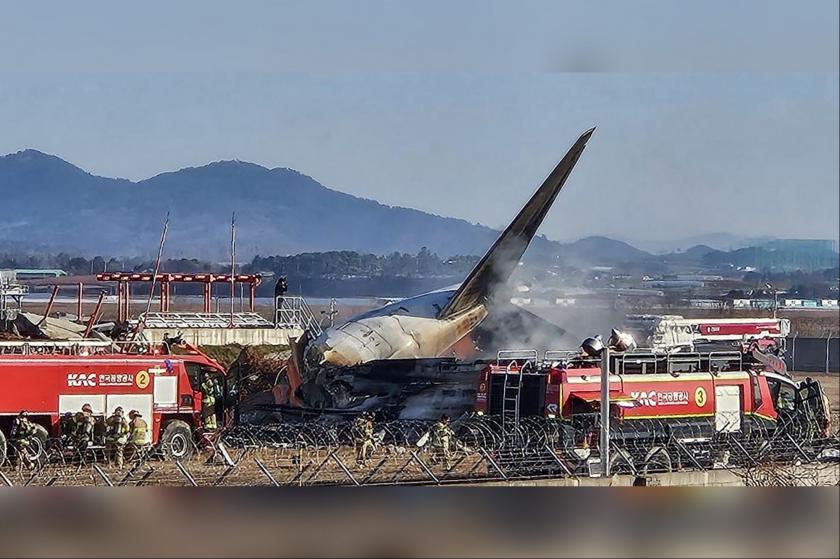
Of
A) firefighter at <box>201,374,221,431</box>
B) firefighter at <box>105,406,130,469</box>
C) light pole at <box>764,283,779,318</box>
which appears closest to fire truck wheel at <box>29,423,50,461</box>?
firefighter at <box>105,406,130,469</box>

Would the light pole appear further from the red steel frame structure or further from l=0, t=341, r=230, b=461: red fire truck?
l=0, t=341, r=230, b=461: red fire truck

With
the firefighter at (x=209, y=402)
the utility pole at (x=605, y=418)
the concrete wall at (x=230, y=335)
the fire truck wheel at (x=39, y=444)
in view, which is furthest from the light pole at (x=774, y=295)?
the fire truck wheel at (x=39, y=444)

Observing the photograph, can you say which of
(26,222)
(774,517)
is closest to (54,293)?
(26,222)

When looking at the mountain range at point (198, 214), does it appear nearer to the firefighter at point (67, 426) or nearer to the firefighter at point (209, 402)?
the firefighter at point (209, 402)

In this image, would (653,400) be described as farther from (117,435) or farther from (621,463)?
(117,435)

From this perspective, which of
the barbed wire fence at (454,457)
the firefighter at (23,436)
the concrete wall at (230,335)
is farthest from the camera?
the concrete wall at (230,335)

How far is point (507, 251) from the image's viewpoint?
23078mm

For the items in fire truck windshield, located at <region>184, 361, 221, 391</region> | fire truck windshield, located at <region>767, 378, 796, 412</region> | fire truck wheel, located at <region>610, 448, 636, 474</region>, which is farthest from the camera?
fire truck windshield, located at <region>767, 378, 796, 412</region>

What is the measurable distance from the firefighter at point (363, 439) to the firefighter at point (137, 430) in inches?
95.6

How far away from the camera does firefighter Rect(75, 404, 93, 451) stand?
1622cm

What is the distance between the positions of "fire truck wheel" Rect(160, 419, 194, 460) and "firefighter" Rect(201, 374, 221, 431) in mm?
526

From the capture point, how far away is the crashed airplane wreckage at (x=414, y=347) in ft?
67.5

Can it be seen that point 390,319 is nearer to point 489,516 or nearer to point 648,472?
point 648,472

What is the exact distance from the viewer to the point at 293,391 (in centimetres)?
2120
